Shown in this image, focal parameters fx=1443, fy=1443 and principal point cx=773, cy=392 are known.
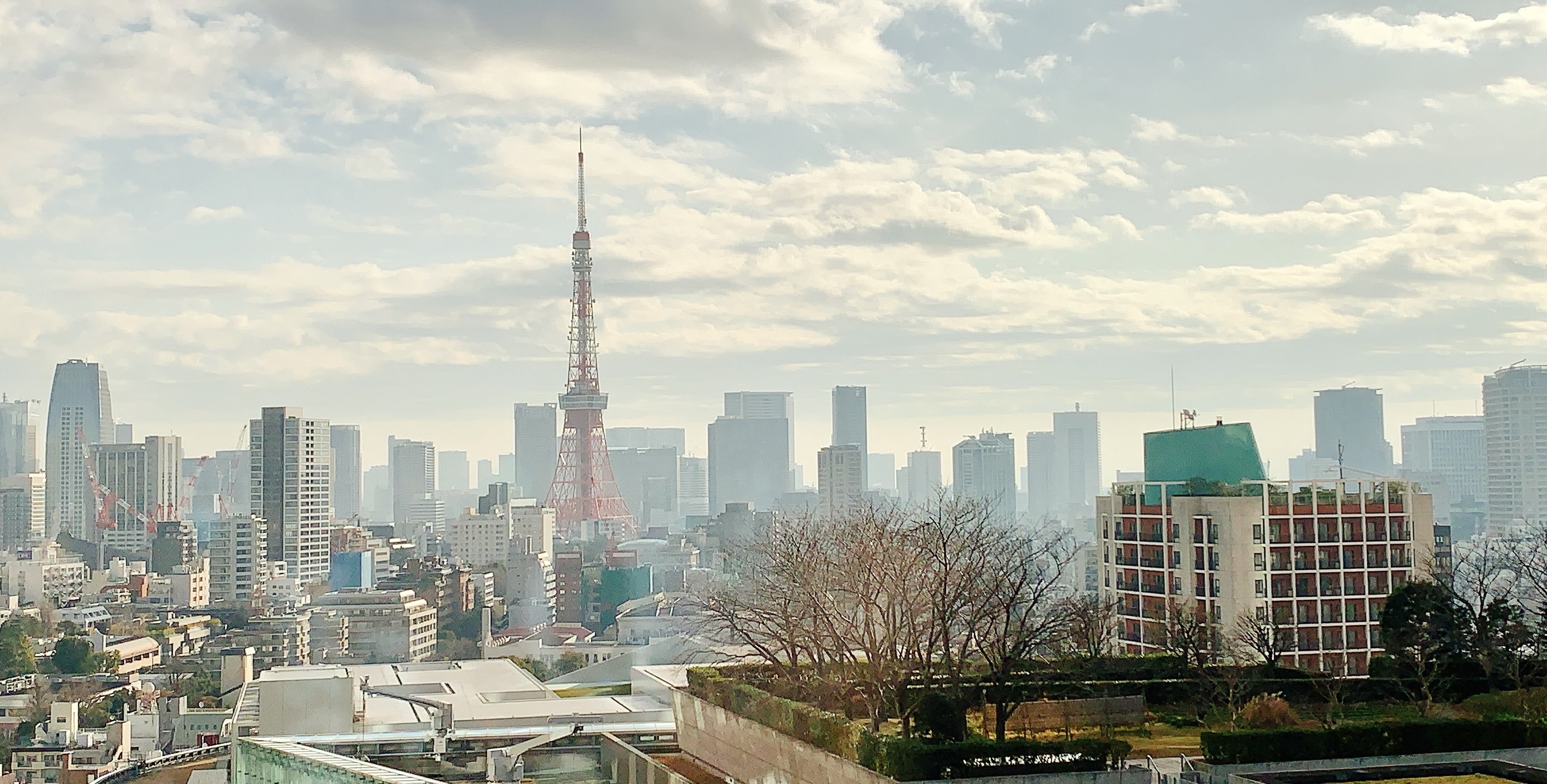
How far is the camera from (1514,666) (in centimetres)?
1267

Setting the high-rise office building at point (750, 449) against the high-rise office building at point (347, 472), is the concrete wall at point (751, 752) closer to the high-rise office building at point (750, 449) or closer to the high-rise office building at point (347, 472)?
the high-rise office building at point (750, 449)

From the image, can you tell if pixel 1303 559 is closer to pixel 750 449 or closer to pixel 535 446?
pixel 750 449

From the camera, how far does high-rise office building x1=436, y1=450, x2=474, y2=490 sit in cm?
12262

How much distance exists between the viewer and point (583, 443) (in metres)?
62.4

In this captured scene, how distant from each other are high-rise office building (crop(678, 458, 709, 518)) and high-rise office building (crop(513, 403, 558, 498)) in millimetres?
9389

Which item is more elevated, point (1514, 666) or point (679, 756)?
point (1514, 666)

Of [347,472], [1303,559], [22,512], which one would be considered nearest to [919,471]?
[347,472]

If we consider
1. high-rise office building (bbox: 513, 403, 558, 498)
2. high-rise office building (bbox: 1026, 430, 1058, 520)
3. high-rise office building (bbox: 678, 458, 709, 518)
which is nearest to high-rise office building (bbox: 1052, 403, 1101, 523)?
high-rise office building (bbox: 1026, 430, 1058, 520)

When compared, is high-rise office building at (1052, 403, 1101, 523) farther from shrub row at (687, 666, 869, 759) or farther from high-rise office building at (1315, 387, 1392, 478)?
shrub row at (687, 666, 869, 759)

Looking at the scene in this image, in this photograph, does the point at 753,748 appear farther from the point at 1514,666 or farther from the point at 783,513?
→ the point at 783,513

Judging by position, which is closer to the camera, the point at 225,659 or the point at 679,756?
the point at 679,756

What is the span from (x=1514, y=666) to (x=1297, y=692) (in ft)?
6.87

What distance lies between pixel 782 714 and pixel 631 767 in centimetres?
338

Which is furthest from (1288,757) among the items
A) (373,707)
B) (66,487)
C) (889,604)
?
(66,487)
